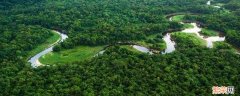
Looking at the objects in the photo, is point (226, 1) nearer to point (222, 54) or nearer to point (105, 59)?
point (222, 54)

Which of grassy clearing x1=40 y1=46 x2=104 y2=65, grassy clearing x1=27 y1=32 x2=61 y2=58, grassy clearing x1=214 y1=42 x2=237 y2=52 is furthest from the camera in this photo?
grassy clearing x1=214 y1=42 x2=237 y2=52

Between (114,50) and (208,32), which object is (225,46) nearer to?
(208,32)

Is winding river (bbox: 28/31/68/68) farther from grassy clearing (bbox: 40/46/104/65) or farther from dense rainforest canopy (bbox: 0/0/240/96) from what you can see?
dense rainforest canopy (bbox: 0/0/240/96)

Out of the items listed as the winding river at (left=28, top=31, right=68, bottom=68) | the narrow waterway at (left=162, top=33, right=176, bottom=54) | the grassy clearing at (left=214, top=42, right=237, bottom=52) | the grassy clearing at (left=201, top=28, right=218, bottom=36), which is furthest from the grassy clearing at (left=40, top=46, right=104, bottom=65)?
the grassy clearing at (left=201, top=28, right=218, bottom=36)

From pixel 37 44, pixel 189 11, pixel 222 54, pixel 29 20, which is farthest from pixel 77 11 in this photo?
pixel 222 54

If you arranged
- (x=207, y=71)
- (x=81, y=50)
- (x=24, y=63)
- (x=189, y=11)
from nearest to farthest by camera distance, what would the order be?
(x=207, y=71), (x=24, y=63), (x=81, y=50), (x=189, y=11)

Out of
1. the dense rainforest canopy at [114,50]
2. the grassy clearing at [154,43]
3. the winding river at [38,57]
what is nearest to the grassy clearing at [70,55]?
the winding river at [38,57]
